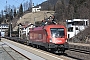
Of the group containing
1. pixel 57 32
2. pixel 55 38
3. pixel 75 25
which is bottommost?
pixel 55 38

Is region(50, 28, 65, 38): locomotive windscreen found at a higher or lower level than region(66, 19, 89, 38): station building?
lower

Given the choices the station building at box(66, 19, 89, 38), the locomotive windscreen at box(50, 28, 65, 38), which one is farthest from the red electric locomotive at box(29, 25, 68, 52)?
the station building at box(66, 19, 89, 38)

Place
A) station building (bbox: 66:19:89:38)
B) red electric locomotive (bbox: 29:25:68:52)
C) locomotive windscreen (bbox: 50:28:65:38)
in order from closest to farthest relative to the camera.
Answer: red electric locomotive (bbox: 29:25:68:52)
locomotive windscreen (bbox: 50:28:65:38)
station building (bbox: 66:19:89:38)

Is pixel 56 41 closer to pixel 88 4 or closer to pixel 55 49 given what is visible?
pixel 55 49

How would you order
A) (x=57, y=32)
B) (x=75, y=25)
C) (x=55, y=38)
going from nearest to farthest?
(x=55, y=38), (x=57, y=32), (x=75, y=25)

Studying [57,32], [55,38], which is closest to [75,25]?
[57,32]

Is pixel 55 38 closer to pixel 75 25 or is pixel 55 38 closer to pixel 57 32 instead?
pixel 57 32

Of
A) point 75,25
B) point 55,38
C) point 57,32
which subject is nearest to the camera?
point 55,38

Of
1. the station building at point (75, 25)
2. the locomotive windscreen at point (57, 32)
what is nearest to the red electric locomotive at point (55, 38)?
the locomotive windscreen at point (57, 32)

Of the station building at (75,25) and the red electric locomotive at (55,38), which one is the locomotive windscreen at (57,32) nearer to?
the red electric locomotive at (55,38)

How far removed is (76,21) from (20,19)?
72073mm

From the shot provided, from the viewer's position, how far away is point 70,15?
118m

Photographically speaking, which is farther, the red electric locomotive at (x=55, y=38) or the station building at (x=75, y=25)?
the station building at (x=75, y=25)

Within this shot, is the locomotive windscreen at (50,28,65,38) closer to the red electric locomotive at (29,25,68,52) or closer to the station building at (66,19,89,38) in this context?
the red electric locomotive at (29,25,68,52)
